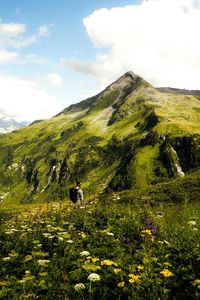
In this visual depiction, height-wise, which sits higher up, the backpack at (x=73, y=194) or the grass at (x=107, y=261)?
the backpack at (x=73, y=194)

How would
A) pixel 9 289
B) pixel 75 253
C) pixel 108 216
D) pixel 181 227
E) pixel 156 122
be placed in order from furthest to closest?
pixel 156 122, pixel 108 216, pixel 181 227, pixel 75 253, pixel 9 289

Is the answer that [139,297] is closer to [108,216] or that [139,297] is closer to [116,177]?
[108,216]

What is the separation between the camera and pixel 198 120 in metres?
190

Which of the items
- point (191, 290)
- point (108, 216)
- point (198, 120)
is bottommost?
point (191, 290)

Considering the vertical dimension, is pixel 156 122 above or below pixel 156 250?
above

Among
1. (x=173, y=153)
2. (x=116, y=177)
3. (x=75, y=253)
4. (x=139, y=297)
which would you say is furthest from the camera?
(x=116, y=177)

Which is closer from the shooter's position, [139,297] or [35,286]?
[139,297]

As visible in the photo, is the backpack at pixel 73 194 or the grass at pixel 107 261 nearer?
the grass at pixel 107 261

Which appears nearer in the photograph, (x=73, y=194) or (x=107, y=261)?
(x=107, y=261)

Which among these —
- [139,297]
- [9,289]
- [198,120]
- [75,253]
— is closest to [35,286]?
[9,289]

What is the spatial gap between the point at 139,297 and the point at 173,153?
136454 mm

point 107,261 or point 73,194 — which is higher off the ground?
point 73,194

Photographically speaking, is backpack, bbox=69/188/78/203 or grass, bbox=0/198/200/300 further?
backpack, bbox=69/188/78/203

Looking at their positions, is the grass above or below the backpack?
below
